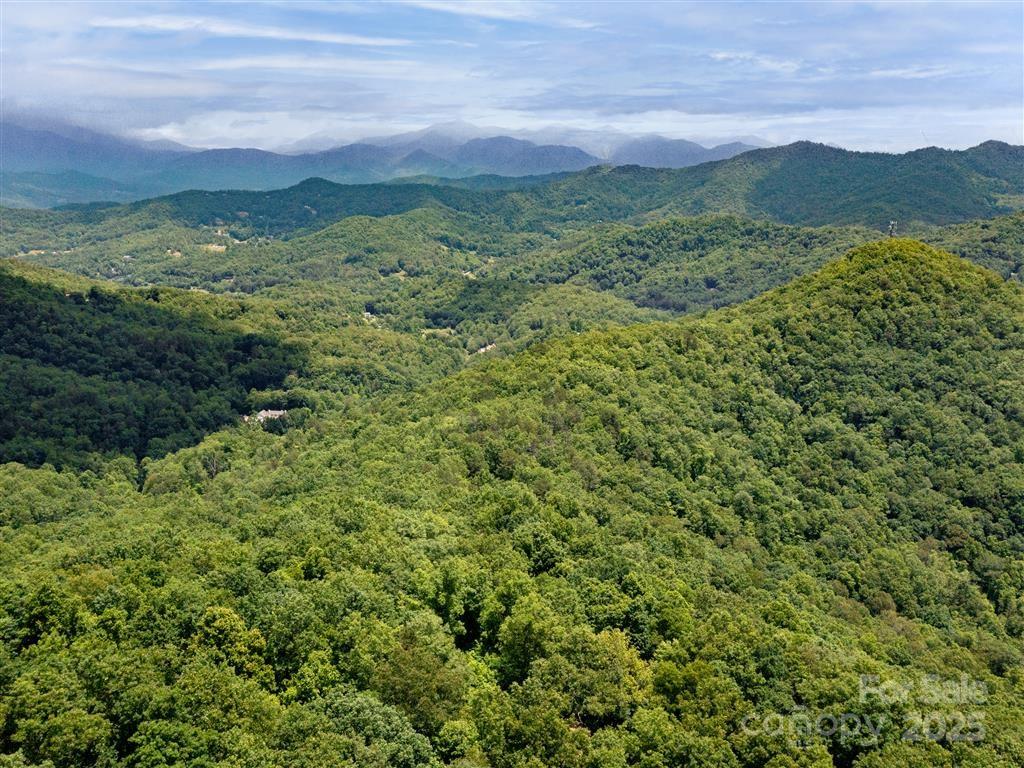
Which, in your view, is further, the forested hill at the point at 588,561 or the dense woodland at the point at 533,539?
the dense woodland at the point at 533,539

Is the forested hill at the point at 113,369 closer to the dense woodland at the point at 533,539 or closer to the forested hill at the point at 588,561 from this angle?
the dense woodland at the point at 533,539

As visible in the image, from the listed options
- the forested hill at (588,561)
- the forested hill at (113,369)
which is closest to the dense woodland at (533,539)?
the forested hill at (588,561)

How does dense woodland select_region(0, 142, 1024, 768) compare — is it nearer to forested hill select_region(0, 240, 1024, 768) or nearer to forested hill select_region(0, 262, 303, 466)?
forested hill select_region(0, 240, 1024, 768)

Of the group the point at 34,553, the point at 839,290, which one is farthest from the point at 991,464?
the point at 34,553

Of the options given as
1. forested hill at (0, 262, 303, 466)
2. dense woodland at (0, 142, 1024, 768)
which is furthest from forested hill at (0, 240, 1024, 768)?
forested hill at (0, 262, 303, 466)

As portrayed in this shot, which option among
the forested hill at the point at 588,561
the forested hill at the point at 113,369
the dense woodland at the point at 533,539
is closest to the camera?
the forested hill at the point at 588,561

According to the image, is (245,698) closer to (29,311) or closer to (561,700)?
(561,700)

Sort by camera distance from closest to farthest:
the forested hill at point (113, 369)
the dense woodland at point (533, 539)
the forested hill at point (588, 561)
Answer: the forested hill at point (588, 561), the dense woodland at point (533, 539), the forested hill at point (113, 369)
